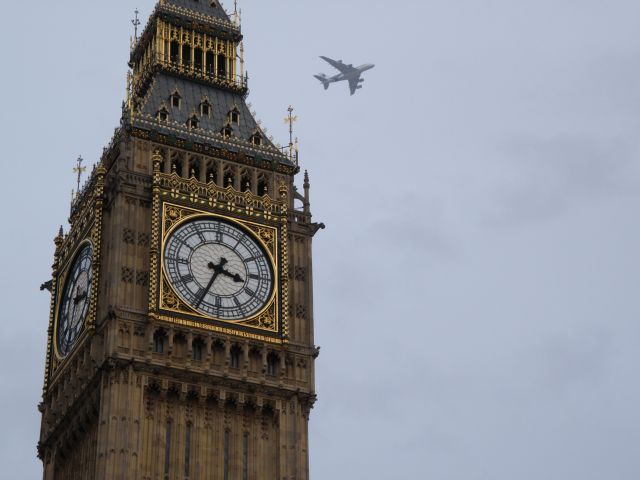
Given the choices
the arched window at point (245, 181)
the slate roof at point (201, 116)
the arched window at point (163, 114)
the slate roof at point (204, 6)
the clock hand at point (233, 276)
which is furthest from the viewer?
the slate roof at point (204, 6)

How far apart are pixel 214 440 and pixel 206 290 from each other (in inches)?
297

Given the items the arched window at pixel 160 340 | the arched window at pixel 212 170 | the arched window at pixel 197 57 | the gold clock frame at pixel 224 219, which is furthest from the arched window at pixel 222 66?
the arched window at pixel 160 340

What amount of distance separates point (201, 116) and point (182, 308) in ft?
44.8

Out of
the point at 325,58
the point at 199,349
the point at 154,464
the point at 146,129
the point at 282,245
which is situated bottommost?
the point at 154,464

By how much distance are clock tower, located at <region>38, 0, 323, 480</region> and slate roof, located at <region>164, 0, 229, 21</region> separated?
22.6 ft

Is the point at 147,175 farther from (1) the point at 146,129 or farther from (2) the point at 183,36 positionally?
(2) the point at 183,36

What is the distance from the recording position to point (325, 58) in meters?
101

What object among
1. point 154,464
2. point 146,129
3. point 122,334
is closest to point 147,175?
point 146,129

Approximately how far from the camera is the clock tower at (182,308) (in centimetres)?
8294

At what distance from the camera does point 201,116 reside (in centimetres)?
9500

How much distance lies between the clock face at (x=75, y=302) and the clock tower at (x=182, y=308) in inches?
5.2

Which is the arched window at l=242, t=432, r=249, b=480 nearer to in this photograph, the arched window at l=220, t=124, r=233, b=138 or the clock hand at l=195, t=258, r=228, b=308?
the clock hand at l=195, t=258, r=228, b=308

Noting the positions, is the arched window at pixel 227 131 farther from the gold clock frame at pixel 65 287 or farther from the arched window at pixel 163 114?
the gold clock frame at pixel 65 287

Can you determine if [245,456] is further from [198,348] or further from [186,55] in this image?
[186,55]
